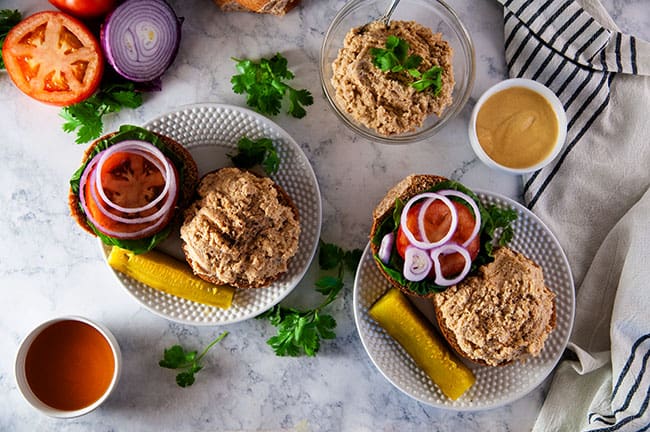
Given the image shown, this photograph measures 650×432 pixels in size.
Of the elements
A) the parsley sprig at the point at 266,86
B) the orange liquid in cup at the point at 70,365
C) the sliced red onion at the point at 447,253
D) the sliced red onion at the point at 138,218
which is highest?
the parsley sprig at the point at 266,86

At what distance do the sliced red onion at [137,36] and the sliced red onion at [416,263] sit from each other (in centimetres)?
146

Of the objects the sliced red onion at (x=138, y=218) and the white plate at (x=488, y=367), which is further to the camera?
the white plate at (x=488, y=367)

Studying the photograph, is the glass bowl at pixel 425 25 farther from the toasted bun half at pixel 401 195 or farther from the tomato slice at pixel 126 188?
the tomato slice at pixel 126 188

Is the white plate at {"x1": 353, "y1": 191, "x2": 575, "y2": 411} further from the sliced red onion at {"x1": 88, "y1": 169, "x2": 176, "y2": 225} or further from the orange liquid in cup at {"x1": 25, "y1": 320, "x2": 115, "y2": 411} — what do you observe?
the orange liquid in cup at {"x1": 25, "y1": 320, "x2": 115, "y2": 411}

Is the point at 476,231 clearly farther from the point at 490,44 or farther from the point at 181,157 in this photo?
the point at 181,157

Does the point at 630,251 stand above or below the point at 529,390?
above

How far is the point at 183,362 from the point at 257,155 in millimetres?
1042

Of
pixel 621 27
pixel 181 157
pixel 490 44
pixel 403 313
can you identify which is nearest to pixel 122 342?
pixel 181 157

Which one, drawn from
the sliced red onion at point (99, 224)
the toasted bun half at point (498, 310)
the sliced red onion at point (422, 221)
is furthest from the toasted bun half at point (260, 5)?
the toasted bun half at point (498, 310)

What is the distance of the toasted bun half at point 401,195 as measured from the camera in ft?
9.94

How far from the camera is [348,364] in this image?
3359 millimetres

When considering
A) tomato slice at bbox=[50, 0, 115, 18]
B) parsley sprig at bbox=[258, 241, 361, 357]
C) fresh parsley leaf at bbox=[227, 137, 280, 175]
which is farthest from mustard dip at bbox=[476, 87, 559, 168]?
tomato slice at bbox=[50, 0, 115, 18]

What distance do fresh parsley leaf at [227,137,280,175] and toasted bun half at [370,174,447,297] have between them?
1.68 ft

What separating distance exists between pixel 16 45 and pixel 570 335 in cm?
290
